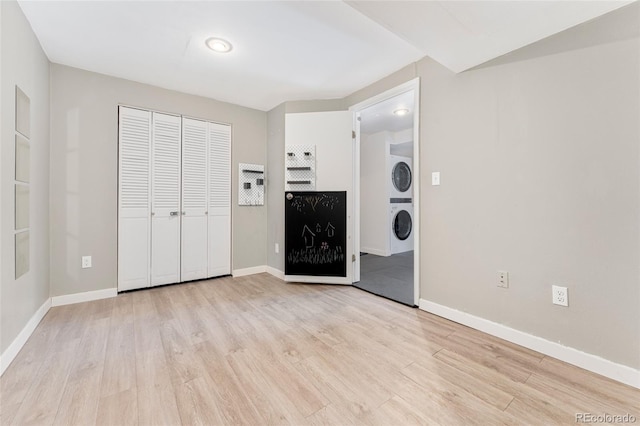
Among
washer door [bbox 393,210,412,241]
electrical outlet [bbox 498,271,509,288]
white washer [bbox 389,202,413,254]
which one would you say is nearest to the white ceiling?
→ electrical outlet [bbox 498,271,509,288]

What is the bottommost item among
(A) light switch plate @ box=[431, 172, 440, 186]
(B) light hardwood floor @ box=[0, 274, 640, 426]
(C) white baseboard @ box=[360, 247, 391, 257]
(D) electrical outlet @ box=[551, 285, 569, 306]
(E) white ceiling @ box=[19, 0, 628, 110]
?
(B) light hardwood floor @ box=[0, 274, 640, 426]

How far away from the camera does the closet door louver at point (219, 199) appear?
11.2 ft

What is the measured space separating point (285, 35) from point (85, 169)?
2.41 m

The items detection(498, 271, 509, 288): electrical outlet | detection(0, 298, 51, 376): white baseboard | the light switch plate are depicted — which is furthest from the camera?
the light switch plate

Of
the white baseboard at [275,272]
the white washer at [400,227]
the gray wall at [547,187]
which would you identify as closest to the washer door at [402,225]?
the white washer at [400,227]

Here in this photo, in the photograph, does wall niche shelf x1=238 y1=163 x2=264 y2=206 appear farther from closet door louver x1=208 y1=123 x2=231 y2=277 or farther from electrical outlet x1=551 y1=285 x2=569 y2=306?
electrical outlet x1=551 y1=285 x2=569 y2=306

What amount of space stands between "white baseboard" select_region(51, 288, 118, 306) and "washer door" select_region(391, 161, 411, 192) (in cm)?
470

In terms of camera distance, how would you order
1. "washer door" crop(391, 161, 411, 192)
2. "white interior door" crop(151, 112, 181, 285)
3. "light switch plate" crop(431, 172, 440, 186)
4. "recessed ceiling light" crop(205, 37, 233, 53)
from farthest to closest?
"washer door" crop(391, 161, 411, 192) < "white interior door" crop(151, 112, 181, 285) < "light switch plate" crop(431, 172, 440, 186) < "recessed ceiling light" crop(205, 37, 233, 53)

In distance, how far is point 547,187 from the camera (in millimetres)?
1695

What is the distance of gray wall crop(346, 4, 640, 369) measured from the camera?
143cm

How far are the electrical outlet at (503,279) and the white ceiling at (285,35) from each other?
1.59 metres

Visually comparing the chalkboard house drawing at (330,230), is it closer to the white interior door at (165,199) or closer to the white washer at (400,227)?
the white interior door at (165,199)

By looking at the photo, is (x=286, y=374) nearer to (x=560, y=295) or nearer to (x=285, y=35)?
(x=560, y=295)

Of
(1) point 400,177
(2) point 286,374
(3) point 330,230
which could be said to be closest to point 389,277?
(3) point 330,230
